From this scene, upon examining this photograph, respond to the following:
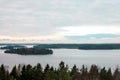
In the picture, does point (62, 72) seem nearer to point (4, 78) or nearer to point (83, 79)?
point (83, 79)

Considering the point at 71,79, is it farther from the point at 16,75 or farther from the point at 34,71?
the point at 16,75

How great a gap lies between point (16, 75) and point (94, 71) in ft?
49.1

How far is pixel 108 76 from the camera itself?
55625 millimetres

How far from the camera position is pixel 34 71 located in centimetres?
5738

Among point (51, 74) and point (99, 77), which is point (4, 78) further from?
point (99, 77)

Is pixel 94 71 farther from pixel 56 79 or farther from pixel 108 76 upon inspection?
pixel 56 79

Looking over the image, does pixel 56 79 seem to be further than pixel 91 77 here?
No

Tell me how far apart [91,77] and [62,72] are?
678 cm

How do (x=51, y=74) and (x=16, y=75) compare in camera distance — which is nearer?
(x=51, y=74)

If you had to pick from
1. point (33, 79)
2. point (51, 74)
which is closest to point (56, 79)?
point (51, 74)

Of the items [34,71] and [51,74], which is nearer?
[51,74]

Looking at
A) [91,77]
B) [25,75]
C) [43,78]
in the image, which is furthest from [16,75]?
[91,77]

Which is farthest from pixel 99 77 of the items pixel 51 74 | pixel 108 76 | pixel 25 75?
pixel 25 75

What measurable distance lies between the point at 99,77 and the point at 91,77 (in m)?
1.93
